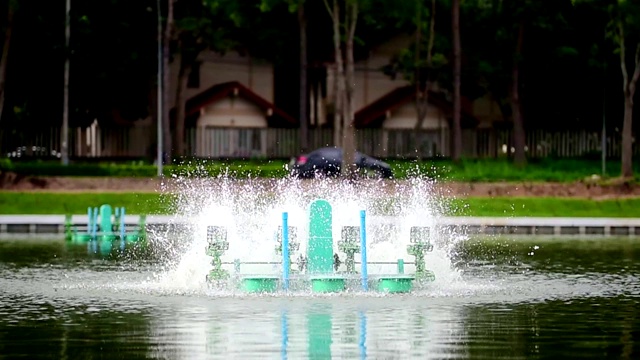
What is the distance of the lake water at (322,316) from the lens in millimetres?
21234

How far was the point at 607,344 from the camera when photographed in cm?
2173

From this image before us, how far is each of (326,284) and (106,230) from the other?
1749 centimetres

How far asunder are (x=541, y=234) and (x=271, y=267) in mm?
18971

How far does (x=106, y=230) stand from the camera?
45094 millimetres

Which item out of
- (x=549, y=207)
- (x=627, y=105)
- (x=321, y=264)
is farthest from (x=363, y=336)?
(x=627, y=105)

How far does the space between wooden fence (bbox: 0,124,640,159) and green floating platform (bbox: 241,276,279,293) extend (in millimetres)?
52319

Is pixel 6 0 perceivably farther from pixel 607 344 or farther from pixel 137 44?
pixel 607 344

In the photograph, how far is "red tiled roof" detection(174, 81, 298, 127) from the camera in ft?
287

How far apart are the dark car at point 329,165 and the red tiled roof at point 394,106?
621 inches

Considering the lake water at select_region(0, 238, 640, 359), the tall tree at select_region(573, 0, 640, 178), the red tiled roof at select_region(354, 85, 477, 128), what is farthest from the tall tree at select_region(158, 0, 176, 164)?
the lake water at select_region(0, 238, 640, 359)

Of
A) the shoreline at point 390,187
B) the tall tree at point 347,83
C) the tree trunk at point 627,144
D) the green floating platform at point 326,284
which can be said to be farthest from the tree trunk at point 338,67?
the green floating platform at point 326,284

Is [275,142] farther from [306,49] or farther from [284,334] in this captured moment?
[284,334]

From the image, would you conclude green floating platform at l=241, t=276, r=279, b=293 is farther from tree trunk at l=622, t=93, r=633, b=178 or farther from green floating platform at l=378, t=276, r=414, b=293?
tree trunk at l=622, t=93, r=633, b=178

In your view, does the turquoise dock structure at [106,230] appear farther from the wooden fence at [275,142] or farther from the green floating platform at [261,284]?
the wooden fence at [275,142]
